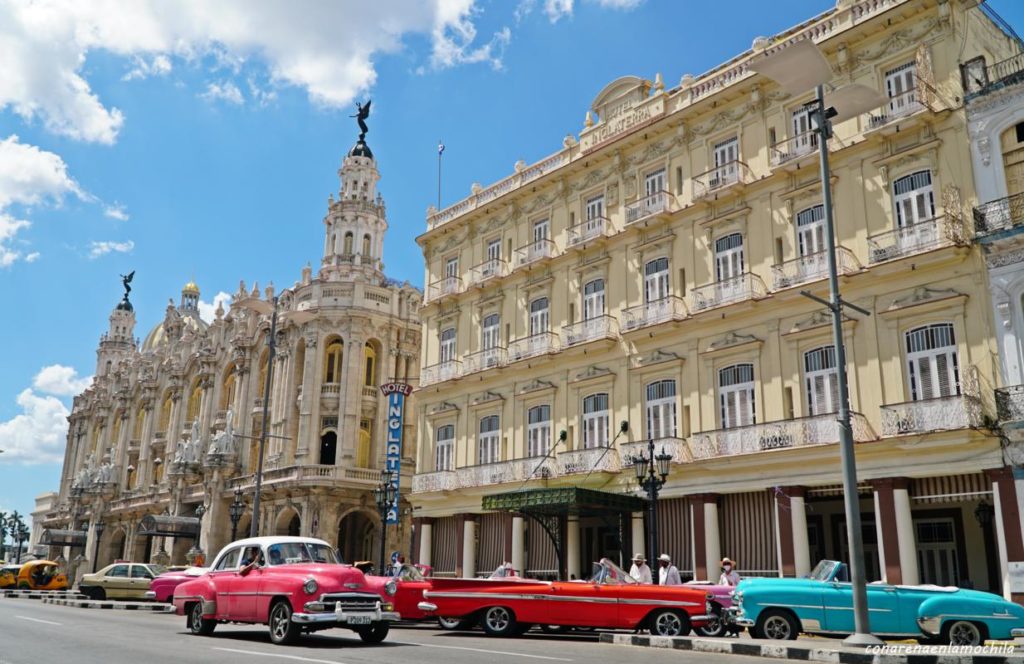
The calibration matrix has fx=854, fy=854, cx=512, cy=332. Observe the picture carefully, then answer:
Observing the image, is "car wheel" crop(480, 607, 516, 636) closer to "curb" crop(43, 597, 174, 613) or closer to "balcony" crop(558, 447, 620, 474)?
"balcony" crop(558, 447, 620, 474)

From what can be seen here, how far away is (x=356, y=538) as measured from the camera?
4738 cm

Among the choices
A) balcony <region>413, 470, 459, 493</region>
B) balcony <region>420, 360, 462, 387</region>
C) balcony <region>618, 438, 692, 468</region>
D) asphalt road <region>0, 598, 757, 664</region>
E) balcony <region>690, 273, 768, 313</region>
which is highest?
balcony <region>690, 273, 768, 313</region>

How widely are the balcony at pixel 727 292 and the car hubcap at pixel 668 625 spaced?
409 inches

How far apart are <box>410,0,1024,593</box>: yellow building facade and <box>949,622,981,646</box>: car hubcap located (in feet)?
17.7

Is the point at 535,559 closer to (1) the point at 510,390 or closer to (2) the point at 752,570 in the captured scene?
(1) the point at 510,390

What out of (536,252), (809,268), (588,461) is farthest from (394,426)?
(809,268)

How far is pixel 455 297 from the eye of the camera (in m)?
33.0

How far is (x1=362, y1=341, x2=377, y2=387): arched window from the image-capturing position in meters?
46.1

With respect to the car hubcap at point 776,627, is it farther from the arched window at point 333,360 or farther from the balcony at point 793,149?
the arched window at point 333,360

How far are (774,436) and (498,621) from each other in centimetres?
930

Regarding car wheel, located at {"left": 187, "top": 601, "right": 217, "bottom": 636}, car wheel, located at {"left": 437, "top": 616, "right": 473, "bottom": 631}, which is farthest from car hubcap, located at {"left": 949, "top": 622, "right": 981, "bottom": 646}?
car wheel, located at {"left": 187, "top": 601, "right": 217, "bottom": 636}

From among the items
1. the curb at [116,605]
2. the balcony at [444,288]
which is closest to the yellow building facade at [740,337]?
the balcony at [444,288]

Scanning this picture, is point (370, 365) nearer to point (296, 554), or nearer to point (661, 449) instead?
point (661, 449)

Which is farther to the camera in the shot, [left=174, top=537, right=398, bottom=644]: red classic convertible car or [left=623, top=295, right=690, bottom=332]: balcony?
[left=623, top=295, right=690, bottom=332]: balcony
